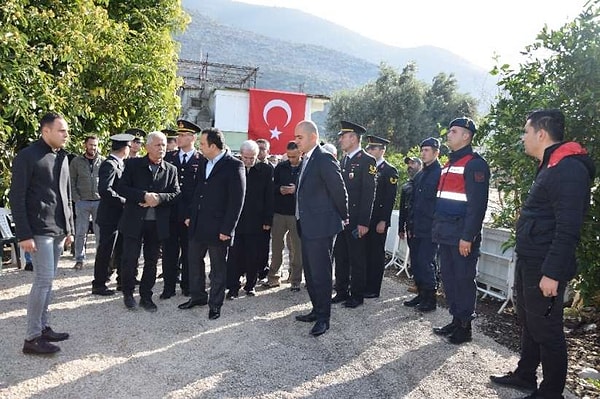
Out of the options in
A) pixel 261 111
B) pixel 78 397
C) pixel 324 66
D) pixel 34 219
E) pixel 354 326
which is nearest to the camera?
pixel 78 397

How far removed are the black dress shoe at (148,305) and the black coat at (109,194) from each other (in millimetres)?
1164

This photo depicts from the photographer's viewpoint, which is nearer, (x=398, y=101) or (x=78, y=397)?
(x=78, y=397)

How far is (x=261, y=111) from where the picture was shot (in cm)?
1852

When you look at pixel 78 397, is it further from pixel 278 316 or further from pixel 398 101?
pixel 398 101

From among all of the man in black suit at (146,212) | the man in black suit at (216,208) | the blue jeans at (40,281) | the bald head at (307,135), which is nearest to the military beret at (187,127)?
the man in black suit at (146,212)

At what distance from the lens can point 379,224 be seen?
6387mm

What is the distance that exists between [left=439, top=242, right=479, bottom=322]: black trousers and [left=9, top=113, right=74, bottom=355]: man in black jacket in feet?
11.7

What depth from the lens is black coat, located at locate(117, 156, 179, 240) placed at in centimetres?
532

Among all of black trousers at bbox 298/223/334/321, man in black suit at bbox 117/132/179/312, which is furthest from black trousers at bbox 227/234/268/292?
black trousers at bbox 298/223/334/321

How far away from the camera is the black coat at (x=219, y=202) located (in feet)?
17.0

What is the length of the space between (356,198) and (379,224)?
2.26 feet

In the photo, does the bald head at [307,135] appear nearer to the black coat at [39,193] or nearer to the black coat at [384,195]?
the black coat at [384,195]

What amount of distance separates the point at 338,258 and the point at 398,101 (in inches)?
1156

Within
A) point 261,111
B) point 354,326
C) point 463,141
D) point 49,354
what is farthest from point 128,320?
point 261,111
